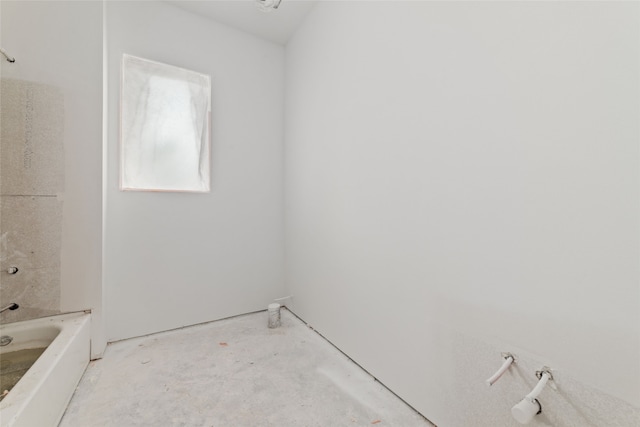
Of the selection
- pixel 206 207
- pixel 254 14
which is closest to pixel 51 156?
pixel 206 207

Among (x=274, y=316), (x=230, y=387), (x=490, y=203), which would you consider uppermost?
(x=490, y=203)

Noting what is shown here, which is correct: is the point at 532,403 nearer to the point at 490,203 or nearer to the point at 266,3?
the point at 490,203

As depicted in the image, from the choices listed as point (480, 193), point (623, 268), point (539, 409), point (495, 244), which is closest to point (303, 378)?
point (539, 409)

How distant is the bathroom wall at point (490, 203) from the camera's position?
79 cm

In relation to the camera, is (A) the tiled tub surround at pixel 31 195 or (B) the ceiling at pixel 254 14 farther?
(B) the ceiling at pixel 254 14

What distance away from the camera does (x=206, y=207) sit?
8.20 feet

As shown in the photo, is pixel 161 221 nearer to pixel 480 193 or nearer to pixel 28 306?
pixel 28 306

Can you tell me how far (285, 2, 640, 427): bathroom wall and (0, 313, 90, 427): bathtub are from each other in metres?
1.65

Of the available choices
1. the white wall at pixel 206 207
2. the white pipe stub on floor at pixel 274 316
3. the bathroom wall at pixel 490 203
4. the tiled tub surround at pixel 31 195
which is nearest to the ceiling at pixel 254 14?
the white wall at pixel 206 207

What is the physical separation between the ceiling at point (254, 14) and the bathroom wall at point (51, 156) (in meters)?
0.86

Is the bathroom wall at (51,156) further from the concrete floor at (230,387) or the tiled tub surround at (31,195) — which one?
the concrete floor at (230,387)

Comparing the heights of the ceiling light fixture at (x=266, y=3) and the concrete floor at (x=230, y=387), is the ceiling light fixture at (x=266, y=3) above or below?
above

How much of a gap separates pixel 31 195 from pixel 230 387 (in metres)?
1.82

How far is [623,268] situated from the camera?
30.2 inches
